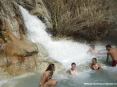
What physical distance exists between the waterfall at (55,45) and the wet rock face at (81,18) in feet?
1.89

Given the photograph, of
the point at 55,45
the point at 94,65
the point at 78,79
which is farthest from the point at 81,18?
the point at 78,79

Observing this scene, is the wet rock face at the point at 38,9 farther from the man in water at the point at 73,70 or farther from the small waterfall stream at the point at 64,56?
the man in water at the point at 73,70

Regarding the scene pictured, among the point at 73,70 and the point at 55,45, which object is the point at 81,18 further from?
the point at 73,70

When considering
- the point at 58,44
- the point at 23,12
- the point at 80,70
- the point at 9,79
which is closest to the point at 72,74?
the point at 80,70

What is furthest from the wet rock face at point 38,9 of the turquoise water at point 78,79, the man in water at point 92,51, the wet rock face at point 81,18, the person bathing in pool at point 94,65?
the turquoise water at point 78,79

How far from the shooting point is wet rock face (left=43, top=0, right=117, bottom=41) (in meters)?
15.5

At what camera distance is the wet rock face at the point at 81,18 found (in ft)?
50.8

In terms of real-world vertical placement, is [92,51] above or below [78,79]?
above

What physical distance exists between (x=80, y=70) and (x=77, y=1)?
4431mm

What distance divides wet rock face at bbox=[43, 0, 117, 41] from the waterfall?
22.6 inches

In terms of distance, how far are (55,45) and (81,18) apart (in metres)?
1.83

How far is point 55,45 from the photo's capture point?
1444 centimetres

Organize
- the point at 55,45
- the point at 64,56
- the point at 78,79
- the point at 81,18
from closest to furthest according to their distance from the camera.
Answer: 1. the point at 78,79
2. the point at 64,56
3. the point at 55,45
4. the point at 81,18

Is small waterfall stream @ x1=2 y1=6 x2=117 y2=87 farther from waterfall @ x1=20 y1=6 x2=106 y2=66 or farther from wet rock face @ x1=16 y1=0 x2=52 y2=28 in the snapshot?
wet rock face @ x1=16 y1=0 x2=52 y2=28
